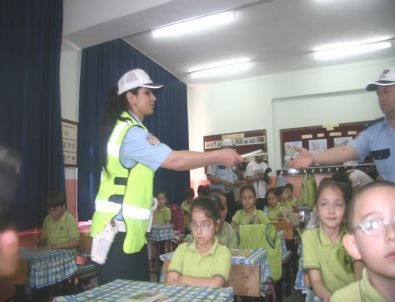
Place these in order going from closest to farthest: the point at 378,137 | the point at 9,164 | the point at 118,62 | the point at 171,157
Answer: the point at 171,157, the point at 378,137, the point at 9,164, the point at 118,62

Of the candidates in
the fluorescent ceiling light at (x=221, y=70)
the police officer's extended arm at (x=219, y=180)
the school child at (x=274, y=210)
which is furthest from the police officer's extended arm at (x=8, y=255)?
the fluorescent ceiling light at (x=221, y=70)

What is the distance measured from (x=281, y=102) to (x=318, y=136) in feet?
4.17

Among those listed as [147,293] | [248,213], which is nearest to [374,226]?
[147,293]

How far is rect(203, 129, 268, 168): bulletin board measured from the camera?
335 inches

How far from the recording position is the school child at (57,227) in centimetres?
389

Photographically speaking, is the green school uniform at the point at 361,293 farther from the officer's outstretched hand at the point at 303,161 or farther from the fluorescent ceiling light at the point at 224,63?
the fluorescent ceiling light at the point at 224,63

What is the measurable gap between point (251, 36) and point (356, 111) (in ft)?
10.9

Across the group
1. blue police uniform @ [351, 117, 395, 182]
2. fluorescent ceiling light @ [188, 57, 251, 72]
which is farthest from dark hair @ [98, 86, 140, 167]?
fluorescent ceiling light @ [188, 57, 251, 72]

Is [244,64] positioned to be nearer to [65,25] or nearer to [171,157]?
[65,25]

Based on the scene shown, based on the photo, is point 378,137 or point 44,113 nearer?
point 378,137

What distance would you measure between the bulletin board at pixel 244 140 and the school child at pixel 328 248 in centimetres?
642

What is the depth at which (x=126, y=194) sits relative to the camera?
1690 millimetres

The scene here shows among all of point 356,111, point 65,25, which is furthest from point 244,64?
point 65,25

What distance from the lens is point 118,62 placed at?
20.1 ft
